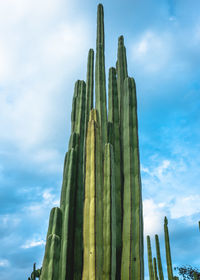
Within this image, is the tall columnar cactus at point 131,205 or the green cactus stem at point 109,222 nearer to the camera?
the green cactus stem at point 109,222

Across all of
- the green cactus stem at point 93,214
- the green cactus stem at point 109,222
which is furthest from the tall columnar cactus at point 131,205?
the green cactus stem at point 93,214

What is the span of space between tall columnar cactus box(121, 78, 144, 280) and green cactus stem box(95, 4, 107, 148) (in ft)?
1.76

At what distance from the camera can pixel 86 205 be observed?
3.26 metres

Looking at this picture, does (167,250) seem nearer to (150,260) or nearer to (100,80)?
(150,260)

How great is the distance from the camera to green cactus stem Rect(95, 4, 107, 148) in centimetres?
470

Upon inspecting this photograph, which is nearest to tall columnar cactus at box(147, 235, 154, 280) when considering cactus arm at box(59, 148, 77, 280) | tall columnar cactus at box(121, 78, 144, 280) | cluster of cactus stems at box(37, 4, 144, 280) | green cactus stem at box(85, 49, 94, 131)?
cluster of cactus stems at box(37, 4, 144, 280)

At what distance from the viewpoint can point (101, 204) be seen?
325cm

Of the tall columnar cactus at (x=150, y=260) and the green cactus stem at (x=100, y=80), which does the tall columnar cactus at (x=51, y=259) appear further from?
the tall columnar cactus at (x=150, y=260)

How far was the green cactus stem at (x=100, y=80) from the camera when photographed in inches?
185

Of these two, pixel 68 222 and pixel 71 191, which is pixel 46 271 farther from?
pixel 71 191

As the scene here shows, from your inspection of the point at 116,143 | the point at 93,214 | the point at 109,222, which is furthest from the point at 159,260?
the point at 93,214

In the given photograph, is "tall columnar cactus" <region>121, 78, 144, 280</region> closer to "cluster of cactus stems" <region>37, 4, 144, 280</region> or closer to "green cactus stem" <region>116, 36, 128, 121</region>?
"cluster of cactus stems" <region>37, 4, 144, 280</region>

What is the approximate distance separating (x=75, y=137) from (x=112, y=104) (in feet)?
2.73

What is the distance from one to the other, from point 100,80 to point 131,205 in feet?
8.47
